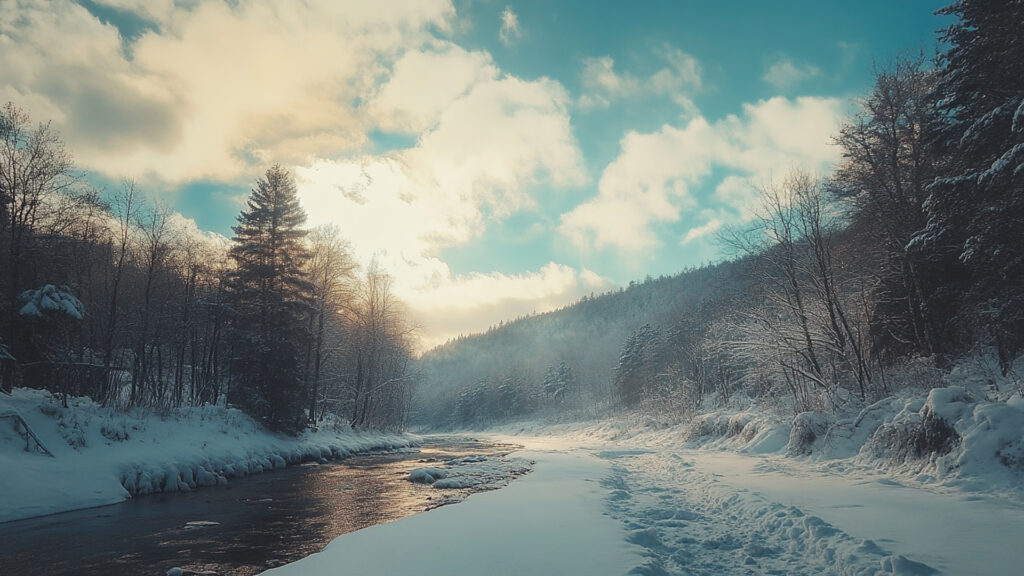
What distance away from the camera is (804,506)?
6.68m

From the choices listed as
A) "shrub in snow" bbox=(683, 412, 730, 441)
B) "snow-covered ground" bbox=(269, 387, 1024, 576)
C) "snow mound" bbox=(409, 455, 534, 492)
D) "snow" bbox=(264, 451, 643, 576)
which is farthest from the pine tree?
"snow mound" bbox=(409, 455, 534, 492)

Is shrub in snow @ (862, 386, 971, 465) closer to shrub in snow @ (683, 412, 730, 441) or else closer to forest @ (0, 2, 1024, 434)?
forest @ (0, 2, 1024, 434)

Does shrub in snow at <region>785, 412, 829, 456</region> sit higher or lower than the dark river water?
higher

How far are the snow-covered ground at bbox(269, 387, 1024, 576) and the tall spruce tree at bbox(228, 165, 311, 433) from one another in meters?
15.6

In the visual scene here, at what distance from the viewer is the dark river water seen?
21.0ft

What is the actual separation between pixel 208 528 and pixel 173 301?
87.1 feet

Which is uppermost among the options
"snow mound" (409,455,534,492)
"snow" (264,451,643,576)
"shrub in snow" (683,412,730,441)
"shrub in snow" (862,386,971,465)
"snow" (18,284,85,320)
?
"snow" (18,284,85,320)

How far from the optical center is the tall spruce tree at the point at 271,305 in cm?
2184

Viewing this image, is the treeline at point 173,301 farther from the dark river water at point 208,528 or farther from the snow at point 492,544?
the snow at point 492,544

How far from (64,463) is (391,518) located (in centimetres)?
905

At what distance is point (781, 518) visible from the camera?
20.7 ft

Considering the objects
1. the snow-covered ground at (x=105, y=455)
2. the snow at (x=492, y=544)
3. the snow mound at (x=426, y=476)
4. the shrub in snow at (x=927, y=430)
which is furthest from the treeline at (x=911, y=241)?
the snow-covered ground at (x=105, y=455)

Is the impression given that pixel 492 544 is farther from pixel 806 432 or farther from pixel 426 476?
pixel 806 432

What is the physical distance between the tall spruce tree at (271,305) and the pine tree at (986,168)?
82.6 ft
